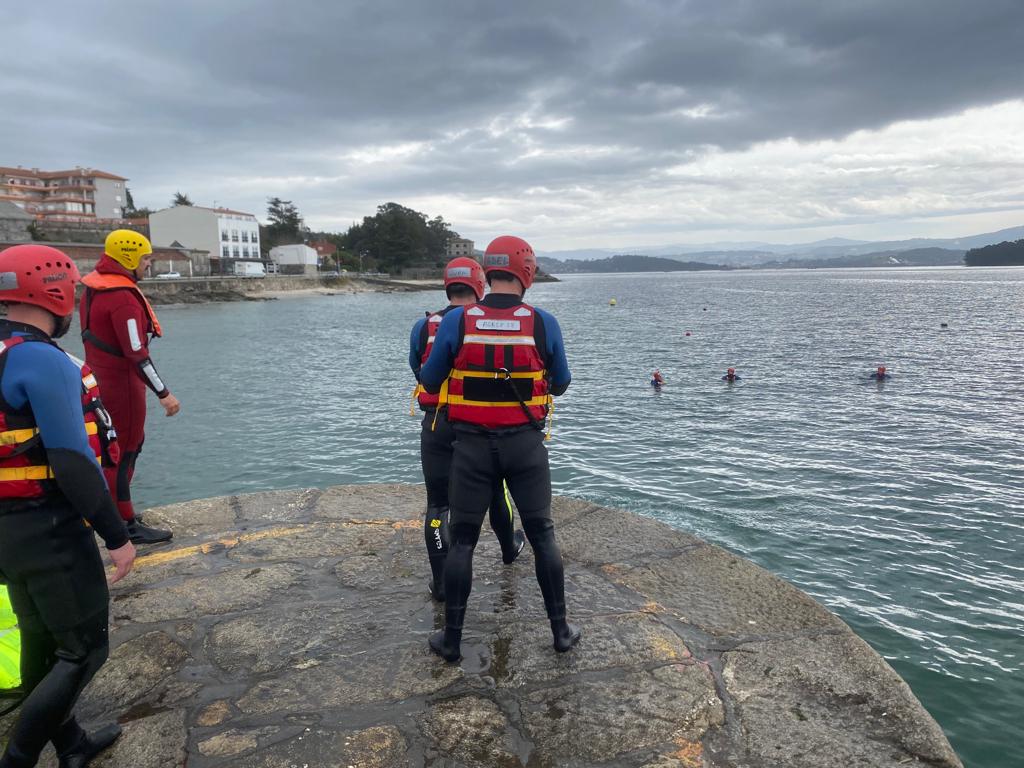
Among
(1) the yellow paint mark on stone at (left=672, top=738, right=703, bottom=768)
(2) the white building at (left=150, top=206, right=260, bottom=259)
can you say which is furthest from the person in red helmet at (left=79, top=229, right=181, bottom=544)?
(2) the white building at (left=150, top=206, right=260, bottom=259)

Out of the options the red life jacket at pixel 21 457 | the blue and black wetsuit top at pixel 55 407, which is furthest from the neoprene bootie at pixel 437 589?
the red life jacket at pixel 21 457

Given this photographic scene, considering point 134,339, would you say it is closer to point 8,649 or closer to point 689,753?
point 8,649

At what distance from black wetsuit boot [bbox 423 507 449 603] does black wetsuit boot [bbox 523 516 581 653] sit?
2.54 ft

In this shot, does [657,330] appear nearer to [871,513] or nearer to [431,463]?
[871,513]

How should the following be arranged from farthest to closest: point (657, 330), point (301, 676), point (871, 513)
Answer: point (657, 330)
point (871, 513)
point (301, 676)

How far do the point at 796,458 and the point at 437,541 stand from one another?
10.3 meters

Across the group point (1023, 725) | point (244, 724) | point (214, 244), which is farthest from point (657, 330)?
point (214, 244)

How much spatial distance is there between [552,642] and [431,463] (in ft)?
4.26

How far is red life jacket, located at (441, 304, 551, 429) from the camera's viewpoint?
11.3ft

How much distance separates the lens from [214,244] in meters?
95.3

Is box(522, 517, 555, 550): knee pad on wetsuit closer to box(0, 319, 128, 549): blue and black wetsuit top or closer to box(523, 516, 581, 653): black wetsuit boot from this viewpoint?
box(523, 516, 581, 653): black wetsuit boot

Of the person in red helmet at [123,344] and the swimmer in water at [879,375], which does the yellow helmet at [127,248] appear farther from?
the swimmer in water at [879,375]

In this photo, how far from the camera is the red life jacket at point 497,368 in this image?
345cm

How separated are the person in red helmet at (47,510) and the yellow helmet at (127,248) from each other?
2.54 m
